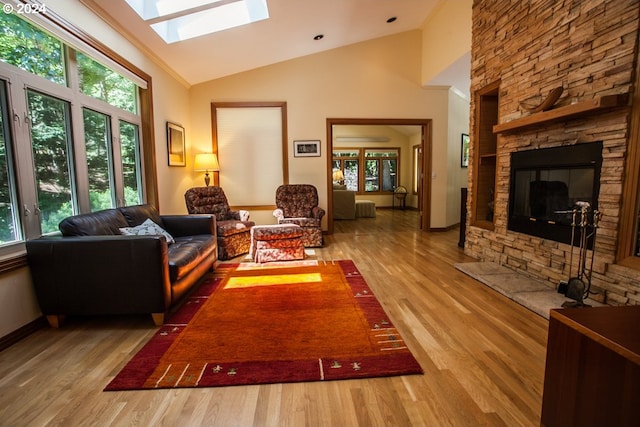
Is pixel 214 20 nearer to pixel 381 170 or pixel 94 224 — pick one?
pixel 94 224

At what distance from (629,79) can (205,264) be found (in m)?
3.77

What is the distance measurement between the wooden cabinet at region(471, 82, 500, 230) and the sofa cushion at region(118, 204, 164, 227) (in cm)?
391

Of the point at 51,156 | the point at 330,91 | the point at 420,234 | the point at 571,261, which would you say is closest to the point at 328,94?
the point at 330,91

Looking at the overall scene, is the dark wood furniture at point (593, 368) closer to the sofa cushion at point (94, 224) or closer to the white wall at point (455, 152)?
the sofa cushion at point (94, 224)

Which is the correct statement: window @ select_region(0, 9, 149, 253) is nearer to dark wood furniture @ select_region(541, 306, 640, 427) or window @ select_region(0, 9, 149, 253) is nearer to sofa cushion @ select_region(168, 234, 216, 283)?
sofa cushion @ select_region(168, 234, 216, 283)

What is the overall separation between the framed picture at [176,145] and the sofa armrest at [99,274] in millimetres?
2516

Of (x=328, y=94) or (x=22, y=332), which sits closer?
(x=22, y=332)

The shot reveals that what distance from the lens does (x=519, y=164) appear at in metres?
3.22

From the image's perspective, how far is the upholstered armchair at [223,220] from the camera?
13.3 ft

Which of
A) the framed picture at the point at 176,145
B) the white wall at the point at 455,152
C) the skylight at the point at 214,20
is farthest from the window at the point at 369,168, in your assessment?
the skylight at the point at 214,20

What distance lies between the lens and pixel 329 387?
62.1 inches

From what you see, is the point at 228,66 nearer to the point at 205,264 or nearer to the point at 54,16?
the point at 54,16

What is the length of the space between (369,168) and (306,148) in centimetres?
517

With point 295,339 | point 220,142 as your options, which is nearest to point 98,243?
point 295,339
